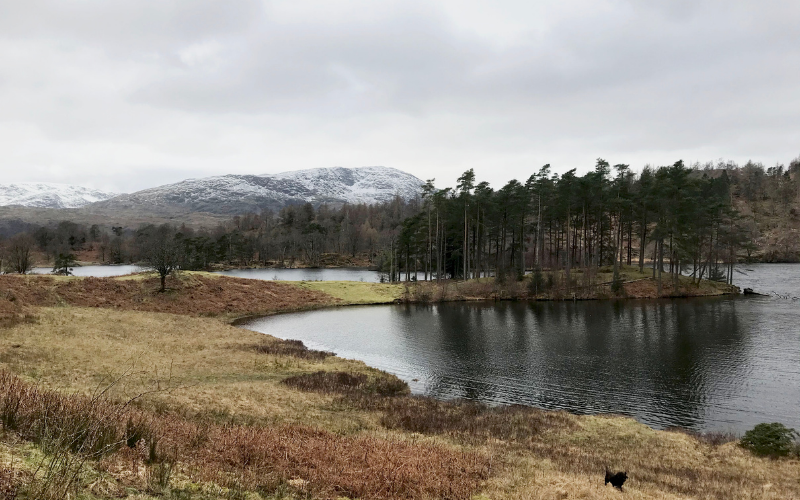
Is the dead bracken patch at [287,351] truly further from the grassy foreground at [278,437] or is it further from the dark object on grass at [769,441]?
the dark object on grass at [769,441]

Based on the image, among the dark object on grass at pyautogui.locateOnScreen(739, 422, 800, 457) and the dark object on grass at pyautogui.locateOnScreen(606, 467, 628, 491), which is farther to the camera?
the dark object on grass at pyautogui.locateOnScreen(739, 422, 800, 457)

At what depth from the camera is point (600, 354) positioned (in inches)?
1329

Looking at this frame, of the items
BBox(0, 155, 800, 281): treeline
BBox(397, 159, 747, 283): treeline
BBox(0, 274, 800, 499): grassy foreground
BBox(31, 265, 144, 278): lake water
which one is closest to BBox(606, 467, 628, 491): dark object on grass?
BBox(0, 274, 800, 499): grassy foreground

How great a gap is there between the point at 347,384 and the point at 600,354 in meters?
20.8

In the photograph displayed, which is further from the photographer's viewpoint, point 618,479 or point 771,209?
point 771,209

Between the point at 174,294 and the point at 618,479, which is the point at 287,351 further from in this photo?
the point at 174,294

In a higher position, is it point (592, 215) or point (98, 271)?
point (592, 215)

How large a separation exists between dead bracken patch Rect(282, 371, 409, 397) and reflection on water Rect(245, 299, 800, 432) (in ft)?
7.04

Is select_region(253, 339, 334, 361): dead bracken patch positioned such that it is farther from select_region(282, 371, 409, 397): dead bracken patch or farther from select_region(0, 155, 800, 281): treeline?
select_region(0, 155, 800, 281): treeline

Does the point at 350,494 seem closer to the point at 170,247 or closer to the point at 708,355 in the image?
the point at 708,355

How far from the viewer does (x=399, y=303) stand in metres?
70.2

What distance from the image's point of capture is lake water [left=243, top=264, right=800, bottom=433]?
78.0 feet

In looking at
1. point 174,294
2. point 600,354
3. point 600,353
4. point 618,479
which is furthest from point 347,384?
point 174,294

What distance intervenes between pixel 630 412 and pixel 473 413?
339 inches
